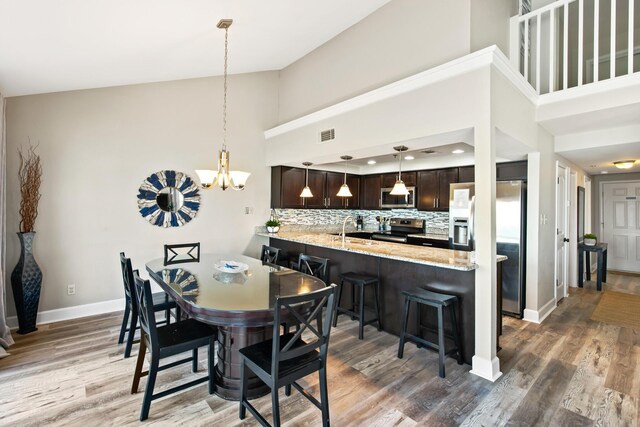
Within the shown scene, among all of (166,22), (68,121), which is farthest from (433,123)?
(68,121)

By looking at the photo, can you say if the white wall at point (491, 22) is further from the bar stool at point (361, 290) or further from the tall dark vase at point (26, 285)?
the tall dark vase at point (26, 285)

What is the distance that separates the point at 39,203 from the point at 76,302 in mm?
1270

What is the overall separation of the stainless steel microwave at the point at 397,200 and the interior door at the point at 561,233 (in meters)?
2.13

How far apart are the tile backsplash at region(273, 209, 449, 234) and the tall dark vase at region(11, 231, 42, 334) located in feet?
10.7

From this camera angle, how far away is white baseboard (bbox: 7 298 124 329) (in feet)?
12.0

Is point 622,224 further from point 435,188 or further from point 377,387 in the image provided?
point 377,387

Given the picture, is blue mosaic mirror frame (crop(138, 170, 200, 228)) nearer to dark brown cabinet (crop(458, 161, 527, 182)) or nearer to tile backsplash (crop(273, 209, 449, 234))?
tile backsplash (crop(273, 209, 449, 234))

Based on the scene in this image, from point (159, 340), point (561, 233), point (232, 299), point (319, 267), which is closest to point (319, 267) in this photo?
point (319, 267)

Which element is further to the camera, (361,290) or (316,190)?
(316,190)

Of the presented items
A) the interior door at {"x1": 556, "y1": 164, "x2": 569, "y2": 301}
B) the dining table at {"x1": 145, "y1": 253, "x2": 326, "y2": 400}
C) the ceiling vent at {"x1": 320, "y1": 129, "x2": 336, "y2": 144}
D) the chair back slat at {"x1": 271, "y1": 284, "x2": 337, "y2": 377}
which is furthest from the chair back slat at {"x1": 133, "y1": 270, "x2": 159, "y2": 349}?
the interior door at {"x1": 556, "y1": 164, "x2": 569, "y2": 301}

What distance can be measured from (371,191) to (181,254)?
3906 millimetres

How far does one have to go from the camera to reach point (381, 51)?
12.1 ft

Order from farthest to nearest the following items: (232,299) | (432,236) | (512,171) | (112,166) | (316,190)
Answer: (316,190), (432,236), (512,171), (112,166), (232,299)

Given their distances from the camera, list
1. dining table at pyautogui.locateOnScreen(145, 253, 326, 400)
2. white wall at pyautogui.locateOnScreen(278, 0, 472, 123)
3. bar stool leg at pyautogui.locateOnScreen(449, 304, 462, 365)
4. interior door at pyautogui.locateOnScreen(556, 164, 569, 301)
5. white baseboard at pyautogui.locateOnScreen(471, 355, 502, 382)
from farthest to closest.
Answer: interior door at pyautogui.locateOnScreen(556, 164, 569, 301)
white wall at pyautogui.locateOnScreen(278, 0, 472, 123)
bar stool leg at pyautogui.locateOnScreen(449, 304, 462, 365)
white baseboard at pyautogui.locateOnScreen(471, 355, 502, 382)
dining table at pyautogui.locateOnScreen(145, 253, 326, 400)
